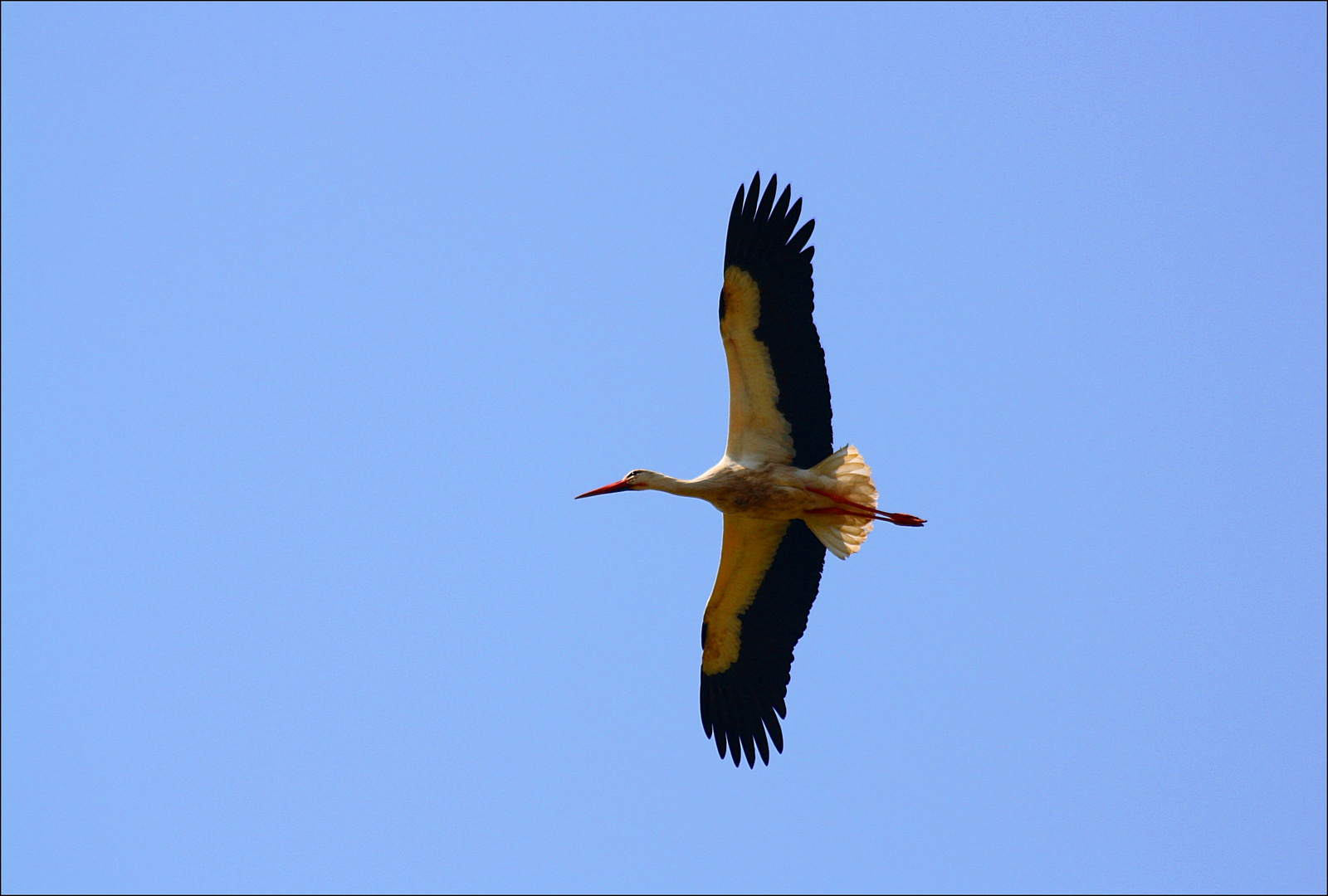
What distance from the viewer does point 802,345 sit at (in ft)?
28.9

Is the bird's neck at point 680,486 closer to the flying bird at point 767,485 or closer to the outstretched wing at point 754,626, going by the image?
the flying bird at point 767,485

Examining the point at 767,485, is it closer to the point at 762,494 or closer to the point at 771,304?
the point at 762,494

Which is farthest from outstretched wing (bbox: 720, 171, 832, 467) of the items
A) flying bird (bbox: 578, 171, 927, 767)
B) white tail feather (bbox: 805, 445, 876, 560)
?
white tail feather (bbox: 805, 445, 876, 560)

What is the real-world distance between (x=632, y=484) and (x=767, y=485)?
3.47 ft

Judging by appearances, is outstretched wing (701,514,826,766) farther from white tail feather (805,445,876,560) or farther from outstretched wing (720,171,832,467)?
outstretched wing (720,171,832,467)

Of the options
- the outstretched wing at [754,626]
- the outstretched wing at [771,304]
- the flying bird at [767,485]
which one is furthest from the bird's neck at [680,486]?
the outstretched wing at [771,304]

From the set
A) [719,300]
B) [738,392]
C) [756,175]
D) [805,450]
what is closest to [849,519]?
[805,450]

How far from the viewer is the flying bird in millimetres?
8750

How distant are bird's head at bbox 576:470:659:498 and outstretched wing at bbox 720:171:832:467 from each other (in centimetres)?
101

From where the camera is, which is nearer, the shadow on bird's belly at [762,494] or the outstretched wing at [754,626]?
the shadow on bird's belly at [762,494]

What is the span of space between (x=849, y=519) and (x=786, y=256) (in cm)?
195

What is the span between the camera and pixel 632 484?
31.1 ft

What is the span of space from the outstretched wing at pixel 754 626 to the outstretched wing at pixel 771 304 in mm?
1088

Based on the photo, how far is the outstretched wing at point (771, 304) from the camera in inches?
344
